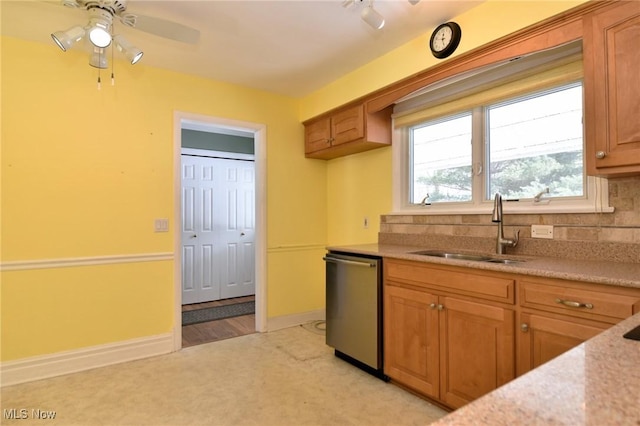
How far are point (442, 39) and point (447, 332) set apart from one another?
73.3 inches

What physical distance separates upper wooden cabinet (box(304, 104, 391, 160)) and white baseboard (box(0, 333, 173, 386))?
7.50 feet

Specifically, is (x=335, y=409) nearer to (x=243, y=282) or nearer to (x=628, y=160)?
(x=628, y=160)

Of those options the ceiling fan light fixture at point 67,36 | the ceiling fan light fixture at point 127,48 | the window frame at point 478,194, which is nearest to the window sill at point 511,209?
the window frame at point 478,194

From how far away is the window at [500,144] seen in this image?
2150 millimetres

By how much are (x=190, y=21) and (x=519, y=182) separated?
8.12 feet

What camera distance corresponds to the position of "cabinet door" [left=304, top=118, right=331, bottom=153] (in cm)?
357

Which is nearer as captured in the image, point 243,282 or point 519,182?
point 519,182

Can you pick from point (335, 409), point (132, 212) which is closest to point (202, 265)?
point (132, 212)

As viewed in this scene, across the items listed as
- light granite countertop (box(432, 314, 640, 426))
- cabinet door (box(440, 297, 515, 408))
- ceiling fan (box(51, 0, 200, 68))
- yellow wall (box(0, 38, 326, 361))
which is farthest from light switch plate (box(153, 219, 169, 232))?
light granite countertop (box(432, 314, 640, 426))

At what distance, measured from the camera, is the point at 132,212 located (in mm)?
2973

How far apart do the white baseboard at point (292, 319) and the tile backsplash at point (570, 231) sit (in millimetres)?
1693

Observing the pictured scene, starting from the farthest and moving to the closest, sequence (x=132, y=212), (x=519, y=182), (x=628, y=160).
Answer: (x=132, y=212), (x=519, y=182), (x=628, y=160)

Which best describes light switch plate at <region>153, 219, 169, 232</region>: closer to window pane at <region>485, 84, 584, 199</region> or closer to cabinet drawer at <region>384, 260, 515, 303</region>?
cabinet drawer at <region>384, 260, 515, 303</region>

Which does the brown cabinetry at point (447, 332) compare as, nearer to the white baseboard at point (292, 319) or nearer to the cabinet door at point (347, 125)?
the cabinet door at point (347, 125)
